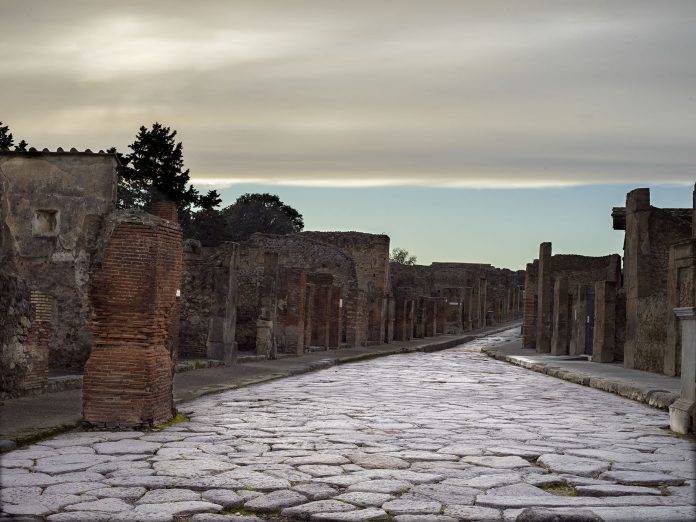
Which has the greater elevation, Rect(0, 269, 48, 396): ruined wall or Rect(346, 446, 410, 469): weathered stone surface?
Rect(0, 269, 48, 396): ruined wall

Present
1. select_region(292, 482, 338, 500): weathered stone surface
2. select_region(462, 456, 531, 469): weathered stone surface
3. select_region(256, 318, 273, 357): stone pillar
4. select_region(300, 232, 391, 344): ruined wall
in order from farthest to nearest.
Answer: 1. select_region(300, 232, 391, 344): ruined wall
2. select_region(256, 318, 273, 357): stone pillar
3. select_region(462, 456, 531, 469): weathered stone surface
4. select_region(292, 482, 338, 500): weathered stone surface

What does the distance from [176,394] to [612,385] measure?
646 cm

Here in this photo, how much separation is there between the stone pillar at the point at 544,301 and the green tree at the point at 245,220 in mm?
24627

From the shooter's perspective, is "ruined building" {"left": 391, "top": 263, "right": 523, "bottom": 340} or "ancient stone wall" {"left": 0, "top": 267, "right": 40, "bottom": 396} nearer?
"ancient stone wall" {"left": 0, "top": 267, "right": 40, "bottom": 396}

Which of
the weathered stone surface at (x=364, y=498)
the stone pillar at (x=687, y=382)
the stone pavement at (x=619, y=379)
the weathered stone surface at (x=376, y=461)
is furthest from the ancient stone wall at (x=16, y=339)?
the stone pavement at (x=619, y=379)

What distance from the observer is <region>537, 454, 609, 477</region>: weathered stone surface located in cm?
604

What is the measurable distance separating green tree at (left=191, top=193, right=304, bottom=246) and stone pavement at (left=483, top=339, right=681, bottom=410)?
29.8 m

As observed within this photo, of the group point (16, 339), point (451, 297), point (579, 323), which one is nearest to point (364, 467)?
point (16, 339)

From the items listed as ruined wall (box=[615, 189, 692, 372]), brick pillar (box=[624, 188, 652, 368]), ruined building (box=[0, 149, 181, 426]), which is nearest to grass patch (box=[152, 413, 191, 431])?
ruined building (box=[0, 149, 181, 426])

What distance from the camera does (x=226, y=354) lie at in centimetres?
1702

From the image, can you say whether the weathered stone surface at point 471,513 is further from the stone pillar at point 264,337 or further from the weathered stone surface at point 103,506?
the stone pillar at point 264,337

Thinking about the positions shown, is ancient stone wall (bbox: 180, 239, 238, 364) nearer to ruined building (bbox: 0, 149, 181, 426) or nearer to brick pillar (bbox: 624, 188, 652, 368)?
ruined building (bbox: 0, 149, 181, 426)

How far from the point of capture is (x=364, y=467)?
604 centimetres

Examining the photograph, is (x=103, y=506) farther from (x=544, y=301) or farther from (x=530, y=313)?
(x=530, y=313)
